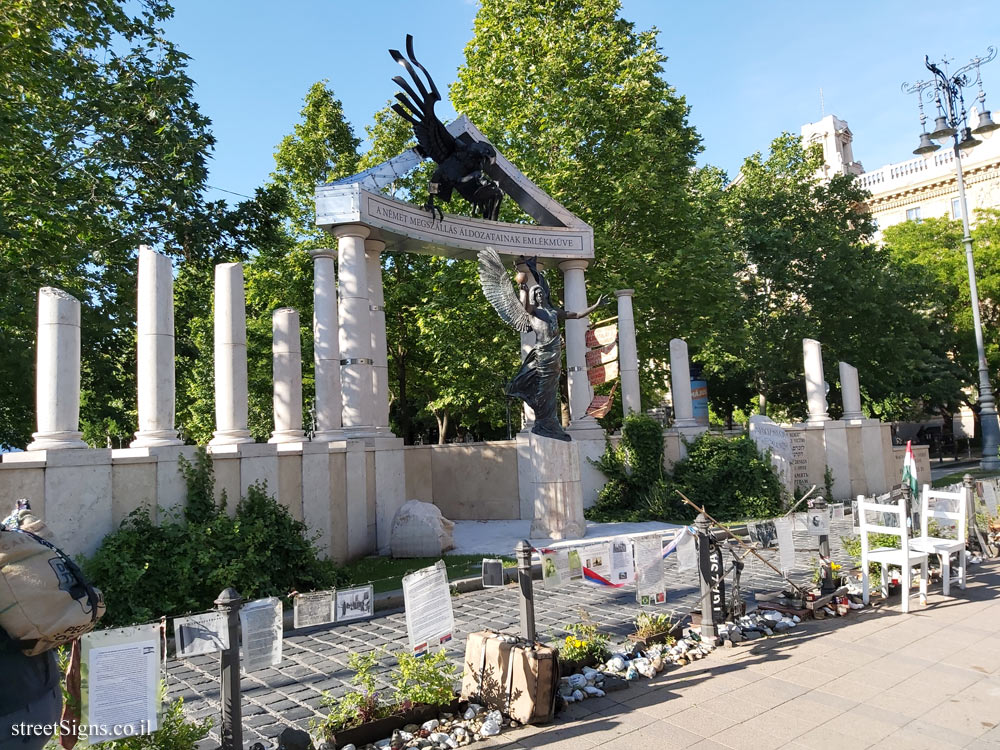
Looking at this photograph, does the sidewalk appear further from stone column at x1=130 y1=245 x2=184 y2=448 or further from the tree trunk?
the tree trunk

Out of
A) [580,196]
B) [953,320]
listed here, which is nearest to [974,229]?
[953,320]

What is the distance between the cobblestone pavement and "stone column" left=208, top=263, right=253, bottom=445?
3.95 metres

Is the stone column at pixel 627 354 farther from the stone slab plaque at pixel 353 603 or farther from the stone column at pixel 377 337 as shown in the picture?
the stone slab plaque at pixel 353 603

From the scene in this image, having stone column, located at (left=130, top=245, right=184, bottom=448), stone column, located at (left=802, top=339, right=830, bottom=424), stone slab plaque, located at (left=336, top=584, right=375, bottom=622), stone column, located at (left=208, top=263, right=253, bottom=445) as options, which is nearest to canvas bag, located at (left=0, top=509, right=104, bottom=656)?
stone slab plaque, located at (left=336, top=584, right=375, bottom=622)

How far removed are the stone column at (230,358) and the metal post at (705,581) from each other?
6906 mm

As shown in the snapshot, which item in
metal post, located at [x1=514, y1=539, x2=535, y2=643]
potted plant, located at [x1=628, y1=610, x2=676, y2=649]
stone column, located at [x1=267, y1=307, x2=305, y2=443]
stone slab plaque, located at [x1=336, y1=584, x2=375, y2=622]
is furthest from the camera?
stone column, located at [x1=267, y1=307, x2=305, y2=443]

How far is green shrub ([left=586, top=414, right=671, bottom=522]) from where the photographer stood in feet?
54.3

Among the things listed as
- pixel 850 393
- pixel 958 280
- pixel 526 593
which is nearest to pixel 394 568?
pixel 526 593

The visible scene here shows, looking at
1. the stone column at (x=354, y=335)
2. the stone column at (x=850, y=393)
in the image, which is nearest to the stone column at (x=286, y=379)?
the stone column at (x=354, y=335)

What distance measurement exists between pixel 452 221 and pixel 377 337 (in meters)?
3.28

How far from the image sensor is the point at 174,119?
14.0 metres

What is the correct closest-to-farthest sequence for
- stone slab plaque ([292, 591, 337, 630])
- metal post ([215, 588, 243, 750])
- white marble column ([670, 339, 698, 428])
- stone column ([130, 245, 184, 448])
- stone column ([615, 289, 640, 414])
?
metal post ([215, 588, 243, 750]) → stone slab plaque ([292, 591, 337, 630]) → stone column ([130, 245, 184, 448]) → stone column ([615, 289, 640, 414]) → white marble column ([670, 339, 698, 428])

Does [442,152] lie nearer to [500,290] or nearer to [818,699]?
[500,290]

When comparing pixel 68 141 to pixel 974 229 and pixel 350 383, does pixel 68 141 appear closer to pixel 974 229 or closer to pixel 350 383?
pixel 350 383
